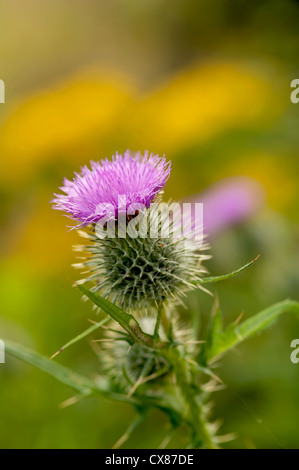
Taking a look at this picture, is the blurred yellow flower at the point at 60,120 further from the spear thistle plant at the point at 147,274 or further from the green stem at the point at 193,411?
the green stem at the point at 193,411

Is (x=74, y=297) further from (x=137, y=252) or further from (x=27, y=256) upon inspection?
(x=137, y=252)

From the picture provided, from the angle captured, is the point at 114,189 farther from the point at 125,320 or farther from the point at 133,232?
the point at 125,320

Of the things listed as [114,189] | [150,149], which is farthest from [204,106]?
[114,189]

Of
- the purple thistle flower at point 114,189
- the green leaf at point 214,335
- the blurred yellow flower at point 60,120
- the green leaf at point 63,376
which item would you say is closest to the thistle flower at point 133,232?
the purple thistle flower at point 114,189

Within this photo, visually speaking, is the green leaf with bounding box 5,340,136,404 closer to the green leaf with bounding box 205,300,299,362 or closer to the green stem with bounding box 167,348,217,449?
the green stem with bounding box 167,348,217,449

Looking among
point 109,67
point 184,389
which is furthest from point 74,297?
point 109,67
